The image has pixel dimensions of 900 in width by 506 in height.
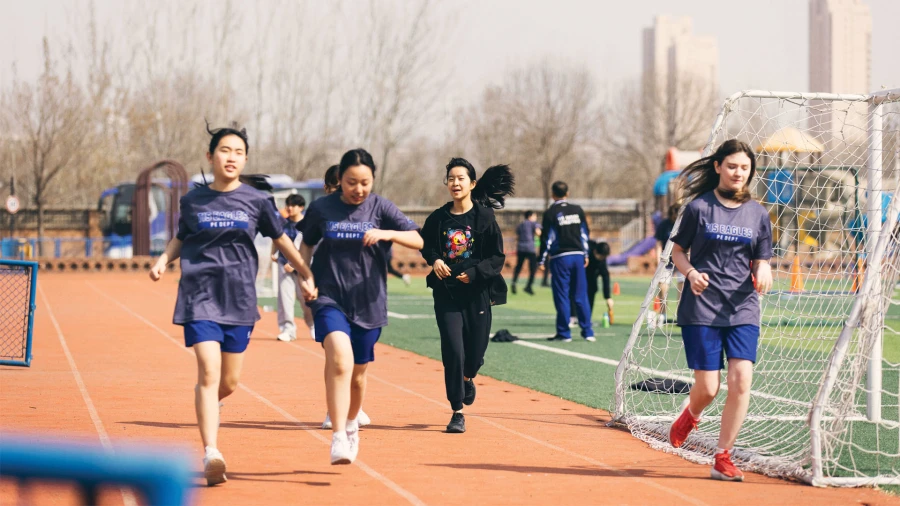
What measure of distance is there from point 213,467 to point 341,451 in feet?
2.38

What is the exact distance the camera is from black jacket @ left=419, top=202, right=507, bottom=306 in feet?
27.0

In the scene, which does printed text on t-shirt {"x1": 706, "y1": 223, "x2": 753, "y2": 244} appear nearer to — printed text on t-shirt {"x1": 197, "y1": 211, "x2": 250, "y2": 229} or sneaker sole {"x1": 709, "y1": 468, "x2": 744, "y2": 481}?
sneaker sole {"x1": 709, "y1": 468, "x2": 744, "y2": 481}

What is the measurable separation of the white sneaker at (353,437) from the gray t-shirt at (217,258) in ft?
2.99

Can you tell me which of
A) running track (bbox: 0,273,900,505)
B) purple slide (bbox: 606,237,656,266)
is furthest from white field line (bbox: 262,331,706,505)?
purple slide (bbox: 606,237,656,266)

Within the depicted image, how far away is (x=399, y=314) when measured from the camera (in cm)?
2117

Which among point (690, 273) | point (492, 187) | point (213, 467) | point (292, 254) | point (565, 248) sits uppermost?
point (492, 187)

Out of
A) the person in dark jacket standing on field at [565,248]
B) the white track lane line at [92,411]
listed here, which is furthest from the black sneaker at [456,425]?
the person in dark jacket standing on field at [565,248]

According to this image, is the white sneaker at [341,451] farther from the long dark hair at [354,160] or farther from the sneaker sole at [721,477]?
the sneaker sole at [721,477]

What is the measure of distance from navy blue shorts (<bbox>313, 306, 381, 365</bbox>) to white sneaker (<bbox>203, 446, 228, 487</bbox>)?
92cm

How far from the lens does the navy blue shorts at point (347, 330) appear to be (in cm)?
675

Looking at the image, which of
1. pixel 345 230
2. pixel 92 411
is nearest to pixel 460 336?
pixel 345 230

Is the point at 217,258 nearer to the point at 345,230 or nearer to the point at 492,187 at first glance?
the point at 345,230

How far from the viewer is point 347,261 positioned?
6871mm

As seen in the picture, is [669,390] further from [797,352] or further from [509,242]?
[509,242]
